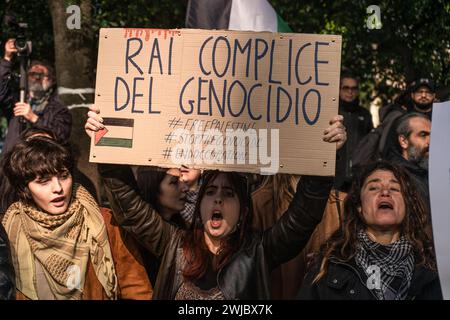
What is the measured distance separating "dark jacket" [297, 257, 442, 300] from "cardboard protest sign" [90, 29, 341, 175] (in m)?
0.63

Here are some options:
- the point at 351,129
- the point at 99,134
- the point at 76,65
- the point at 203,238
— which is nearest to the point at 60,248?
the point at 99,134

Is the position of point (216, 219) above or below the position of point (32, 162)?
below

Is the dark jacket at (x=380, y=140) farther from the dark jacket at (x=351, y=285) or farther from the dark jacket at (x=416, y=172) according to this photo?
the dark jacket at (x=351, y=285)

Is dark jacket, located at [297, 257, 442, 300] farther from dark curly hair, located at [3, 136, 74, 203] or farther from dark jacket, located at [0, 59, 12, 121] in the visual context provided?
dark jacket, located at [0, 59, 12, 121]

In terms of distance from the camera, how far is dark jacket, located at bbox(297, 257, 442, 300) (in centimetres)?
571

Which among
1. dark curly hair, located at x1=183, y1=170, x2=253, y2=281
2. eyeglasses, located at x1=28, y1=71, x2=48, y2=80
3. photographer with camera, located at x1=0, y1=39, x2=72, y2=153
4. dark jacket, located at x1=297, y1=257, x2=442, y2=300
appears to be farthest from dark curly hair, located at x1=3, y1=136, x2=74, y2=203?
eyeglasses, located at x1=28, y1=71, x2=48, y2=80

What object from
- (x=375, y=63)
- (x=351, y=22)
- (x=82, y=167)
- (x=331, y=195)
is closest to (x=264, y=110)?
(x=331, y=195)

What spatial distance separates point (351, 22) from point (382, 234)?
14.2ft

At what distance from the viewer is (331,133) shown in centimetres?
575

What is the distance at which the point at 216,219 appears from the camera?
5.77m

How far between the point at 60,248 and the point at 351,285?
1.54 metres

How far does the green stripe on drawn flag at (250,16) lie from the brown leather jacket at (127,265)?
1600 millimetres

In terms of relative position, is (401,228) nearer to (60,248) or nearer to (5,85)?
(60,248)
